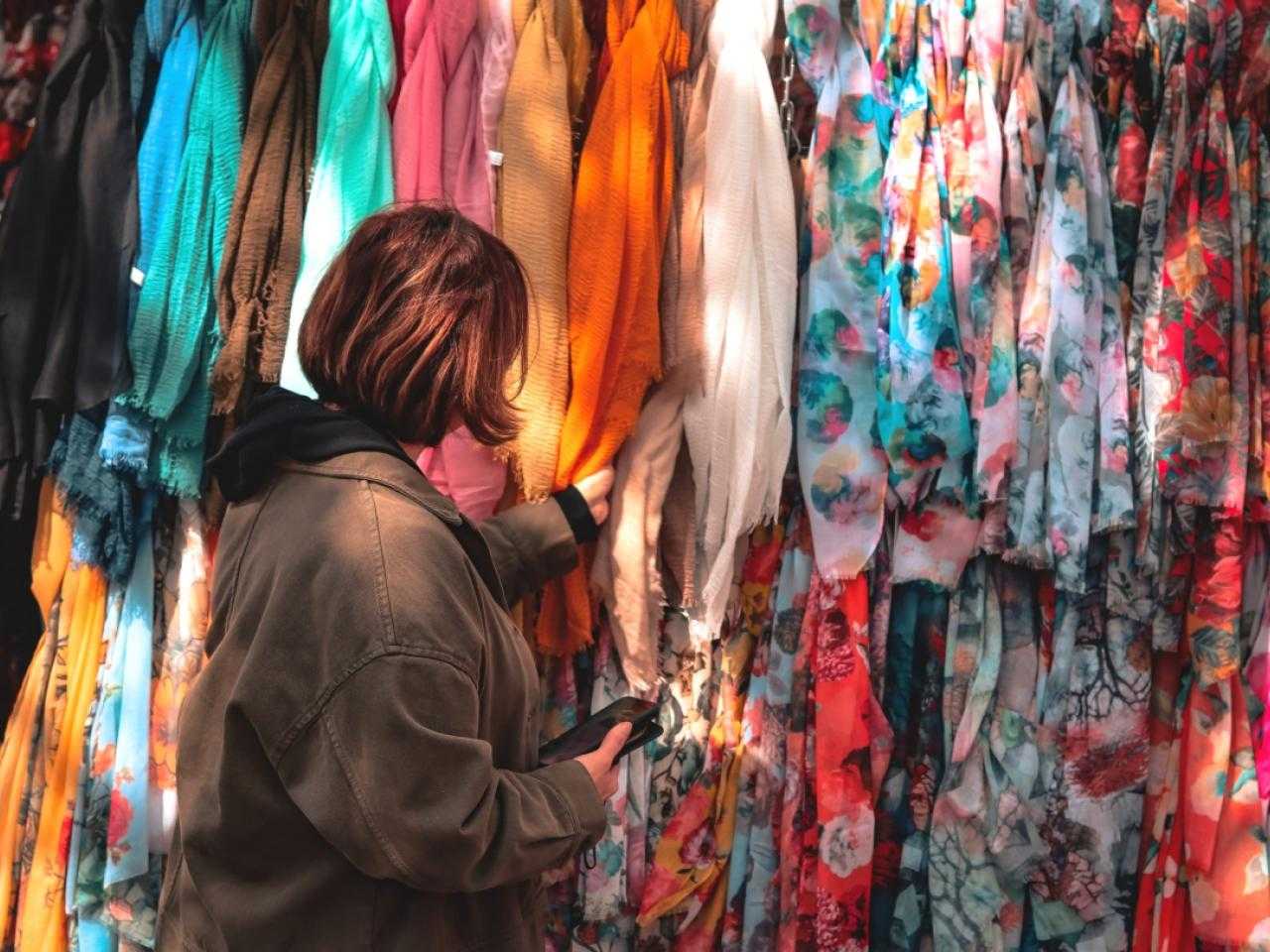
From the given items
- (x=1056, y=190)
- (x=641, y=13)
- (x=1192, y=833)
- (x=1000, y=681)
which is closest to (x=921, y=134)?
(x=1056, y=190)

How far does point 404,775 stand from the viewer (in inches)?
53.4

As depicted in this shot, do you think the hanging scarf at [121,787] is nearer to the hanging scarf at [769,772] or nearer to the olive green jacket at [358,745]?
the olive green jacket at [358,745]

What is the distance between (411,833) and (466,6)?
5.23 ft

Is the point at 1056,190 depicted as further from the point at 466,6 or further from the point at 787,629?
the point at 466,6

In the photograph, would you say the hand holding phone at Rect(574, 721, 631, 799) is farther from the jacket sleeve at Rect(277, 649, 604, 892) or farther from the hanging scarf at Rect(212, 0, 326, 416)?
the hanging scarf at Rect(212, 0, 326, 416)

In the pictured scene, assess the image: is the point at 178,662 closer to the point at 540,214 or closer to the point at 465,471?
the point at 465,471

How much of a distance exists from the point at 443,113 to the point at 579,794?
53.8 inches

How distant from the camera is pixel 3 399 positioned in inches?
93.4

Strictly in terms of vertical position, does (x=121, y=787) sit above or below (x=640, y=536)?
below

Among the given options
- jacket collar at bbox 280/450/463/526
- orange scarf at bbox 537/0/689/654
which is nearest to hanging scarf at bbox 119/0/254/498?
orange scarf at bbox 537/0/689/654

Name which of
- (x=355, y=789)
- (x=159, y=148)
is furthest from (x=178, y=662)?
(x=355, y=789)

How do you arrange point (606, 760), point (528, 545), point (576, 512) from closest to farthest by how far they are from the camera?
point (606, 760) < point (528, 545) < point (576, 512)

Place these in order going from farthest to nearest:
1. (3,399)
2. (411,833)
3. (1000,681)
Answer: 1. (1000,681)
2. (3,399)
3. (411,833)

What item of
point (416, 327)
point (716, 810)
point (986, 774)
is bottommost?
point (716, 810)
